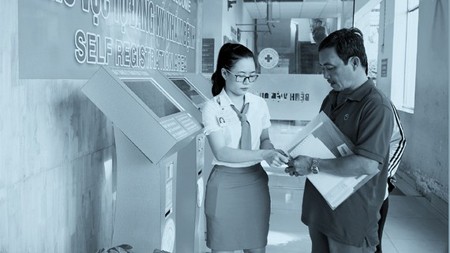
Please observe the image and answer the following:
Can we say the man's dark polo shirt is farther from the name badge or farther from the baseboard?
the baseboard

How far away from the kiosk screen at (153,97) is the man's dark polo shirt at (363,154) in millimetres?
677

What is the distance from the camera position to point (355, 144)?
1729 mm

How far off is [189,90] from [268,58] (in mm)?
3653

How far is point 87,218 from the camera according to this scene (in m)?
2.16

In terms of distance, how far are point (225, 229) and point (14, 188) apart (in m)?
0.90

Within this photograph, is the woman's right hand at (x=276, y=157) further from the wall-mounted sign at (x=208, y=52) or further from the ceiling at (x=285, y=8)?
the ceiling at (x=285, y=8)

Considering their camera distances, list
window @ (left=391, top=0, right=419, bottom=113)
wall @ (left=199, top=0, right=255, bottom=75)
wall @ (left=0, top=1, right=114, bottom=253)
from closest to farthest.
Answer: wall @ (left=0, top=1, right=114, bottom=253) < window @ (left=391, top=0, right=419, bottom=113) < wall @ (left=199, top=0, right=255, bottom=75)

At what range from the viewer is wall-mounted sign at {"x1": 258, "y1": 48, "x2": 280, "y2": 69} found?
20.5ft

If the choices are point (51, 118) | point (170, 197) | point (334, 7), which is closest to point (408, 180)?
point (334, 7)

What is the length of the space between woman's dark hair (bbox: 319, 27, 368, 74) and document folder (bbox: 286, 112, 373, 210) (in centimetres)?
25

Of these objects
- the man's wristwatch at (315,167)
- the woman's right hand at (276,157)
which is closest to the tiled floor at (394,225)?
the woman's right hand at (276,157)

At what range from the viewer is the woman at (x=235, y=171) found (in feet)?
6.56

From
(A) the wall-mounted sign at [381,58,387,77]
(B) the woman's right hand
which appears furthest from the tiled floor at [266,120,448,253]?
(A) the wall-mounted sign at [381,58,387,77]

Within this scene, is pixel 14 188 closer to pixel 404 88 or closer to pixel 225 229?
pixel 225 229
